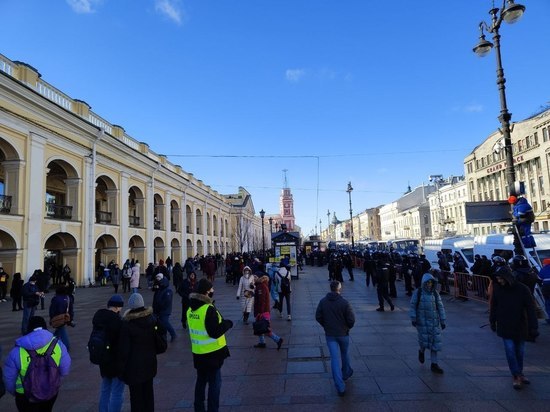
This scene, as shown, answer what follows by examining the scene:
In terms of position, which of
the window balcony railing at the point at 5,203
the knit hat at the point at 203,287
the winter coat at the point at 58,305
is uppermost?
the window balcony railing at the point at 5,203

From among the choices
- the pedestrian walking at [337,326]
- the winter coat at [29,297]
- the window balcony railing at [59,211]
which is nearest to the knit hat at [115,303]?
the pedestrian walking at [337,326]

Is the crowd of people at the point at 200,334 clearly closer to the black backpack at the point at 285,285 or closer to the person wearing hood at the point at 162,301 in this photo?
the person wearing hood at the point at 162,301

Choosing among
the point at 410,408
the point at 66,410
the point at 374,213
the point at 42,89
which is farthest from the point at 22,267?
the point at 374,213

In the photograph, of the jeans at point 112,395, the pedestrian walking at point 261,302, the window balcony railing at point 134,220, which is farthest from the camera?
the window balcony railing at point 134,220

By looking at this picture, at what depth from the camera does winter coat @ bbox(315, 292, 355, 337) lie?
5.48 meters

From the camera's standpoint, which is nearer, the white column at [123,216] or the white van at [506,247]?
the white van at [506,247]

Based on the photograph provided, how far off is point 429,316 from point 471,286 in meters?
9.18

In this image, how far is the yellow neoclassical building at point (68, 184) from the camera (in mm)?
18344

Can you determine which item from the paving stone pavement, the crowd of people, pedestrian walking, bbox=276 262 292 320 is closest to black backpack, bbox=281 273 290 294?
pedestrian walking, bbox=276 262 292 320

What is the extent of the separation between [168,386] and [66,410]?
137cm

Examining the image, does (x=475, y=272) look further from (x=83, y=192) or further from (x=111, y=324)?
(x=83, y=192)

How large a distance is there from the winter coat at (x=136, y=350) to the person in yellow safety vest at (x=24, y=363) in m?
0.57

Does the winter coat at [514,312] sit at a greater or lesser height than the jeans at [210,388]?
greater

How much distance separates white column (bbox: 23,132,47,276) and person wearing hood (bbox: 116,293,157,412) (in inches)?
707
